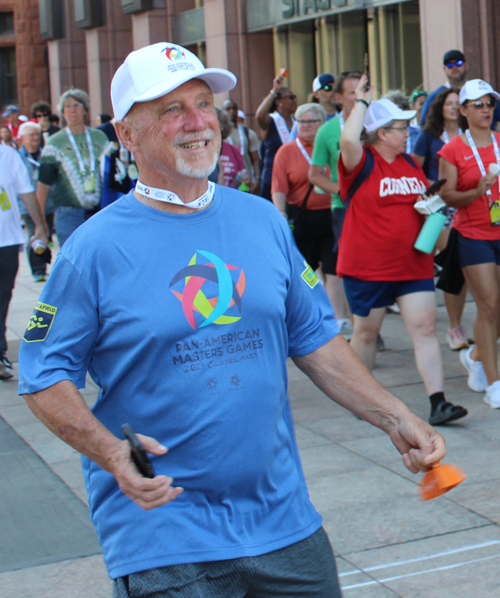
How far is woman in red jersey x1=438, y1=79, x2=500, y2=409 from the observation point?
6.00 meters

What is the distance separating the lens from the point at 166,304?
2.15 meters

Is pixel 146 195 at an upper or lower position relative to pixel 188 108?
lower

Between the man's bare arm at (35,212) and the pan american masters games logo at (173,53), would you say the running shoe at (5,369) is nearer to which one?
the man's bare arm at (35,212)

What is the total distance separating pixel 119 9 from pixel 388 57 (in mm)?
12282

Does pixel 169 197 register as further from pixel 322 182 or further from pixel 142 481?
pixel 322 182

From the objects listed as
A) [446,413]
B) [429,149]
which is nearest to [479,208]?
[446,413]

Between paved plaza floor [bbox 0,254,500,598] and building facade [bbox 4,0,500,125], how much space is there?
8.05 metres

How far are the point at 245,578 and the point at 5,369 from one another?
571 cm

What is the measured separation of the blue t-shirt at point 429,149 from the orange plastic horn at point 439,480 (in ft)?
20.2

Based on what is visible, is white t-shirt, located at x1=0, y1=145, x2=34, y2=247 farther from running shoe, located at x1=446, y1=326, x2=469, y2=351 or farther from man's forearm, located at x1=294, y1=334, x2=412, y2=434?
man's forearm, located at x1=294, y1=334, x2=412, y2=434

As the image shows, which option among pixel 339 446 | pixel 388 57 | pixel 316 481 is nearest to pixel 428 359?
pixel 339 446

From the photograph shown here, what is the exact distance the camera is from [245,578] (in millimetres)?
2156

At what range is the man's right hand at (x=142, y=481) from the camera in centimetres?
197

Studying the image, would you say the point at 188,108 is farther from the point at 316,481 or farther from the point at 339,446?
the point at 339,446
